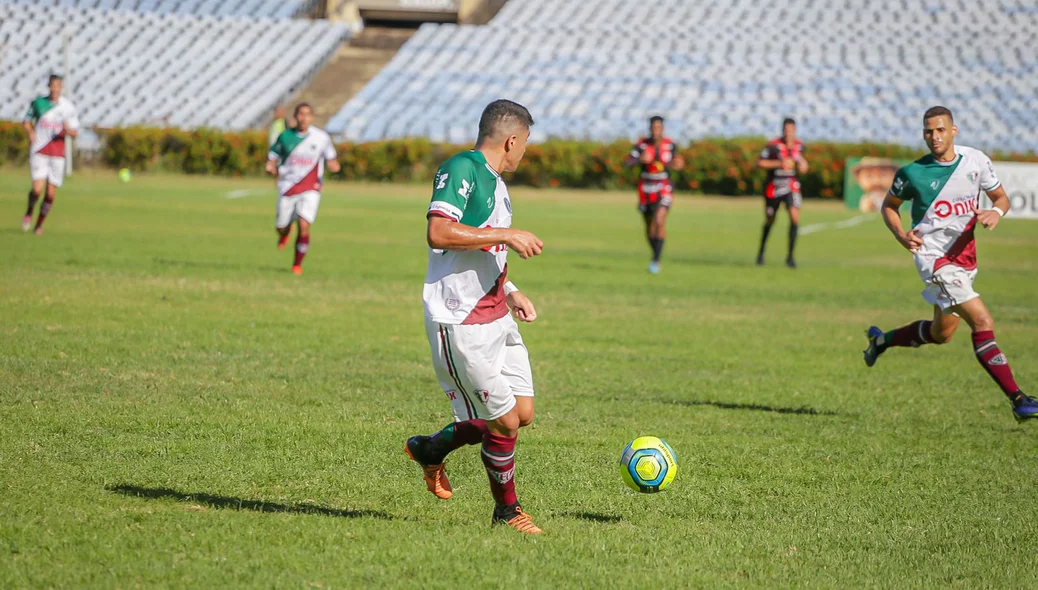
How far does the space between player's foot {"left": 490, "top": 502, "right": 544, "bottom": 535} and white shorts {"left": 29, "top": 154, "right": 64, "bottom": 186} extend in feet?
55.6

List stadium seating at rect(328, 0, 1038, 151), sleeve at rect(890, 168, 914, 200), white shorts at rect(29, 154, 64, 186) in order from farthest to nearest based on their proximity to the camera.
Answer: stadium seating at rect(328, 0, 1038, 151)
white shorts at rect(29, 154, 64, 186)
sleeve at rect(890, 168, 914, 200)

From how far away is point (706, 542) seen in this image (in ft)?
19.1

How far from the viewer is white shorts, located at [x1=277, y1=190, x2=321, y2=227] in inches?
691

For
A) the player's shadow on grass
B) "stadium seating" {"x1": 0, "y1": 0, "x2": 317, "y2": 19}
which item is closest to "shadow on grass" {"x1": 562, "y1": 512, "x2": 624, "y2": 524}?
the player's shadow on grass

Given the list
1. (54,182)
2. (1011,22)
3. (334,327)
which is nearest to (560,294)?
(334,327)

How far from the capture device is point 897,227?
9.25m

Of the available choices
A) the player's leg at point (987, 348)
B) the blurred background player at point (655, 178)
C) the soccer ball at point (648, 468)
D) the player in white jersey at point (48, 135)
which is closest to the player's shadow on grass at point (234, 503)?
the soccer ball at point (648, 468)

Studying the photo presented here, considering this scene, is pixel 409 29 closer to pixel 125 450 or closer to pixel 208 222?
pixel 208 222

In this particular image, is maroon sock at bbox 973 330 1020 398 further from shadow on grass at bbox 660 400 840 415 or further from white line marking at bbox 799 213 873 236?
white line marking at bbox 799 213 873 236

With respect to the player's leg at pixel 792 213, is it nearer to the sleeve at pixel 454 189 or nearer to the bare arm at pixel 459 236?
the sleeve at pixel 454 189

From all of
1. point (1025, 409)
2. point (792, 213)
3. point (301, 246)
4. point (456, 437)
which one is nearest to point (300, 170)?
point (301, 246)

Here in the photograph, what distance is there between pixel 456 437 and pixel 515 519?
48cm

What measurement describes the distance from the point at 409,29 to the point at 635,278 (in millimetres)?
46347

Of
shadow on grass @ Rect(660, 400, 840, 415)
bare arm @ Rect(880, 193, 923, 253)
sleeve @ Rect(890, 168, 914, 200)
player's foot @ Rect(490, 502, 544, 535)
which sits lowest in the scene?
shadow on grass @ Rect(660, 400, 840, 415)
